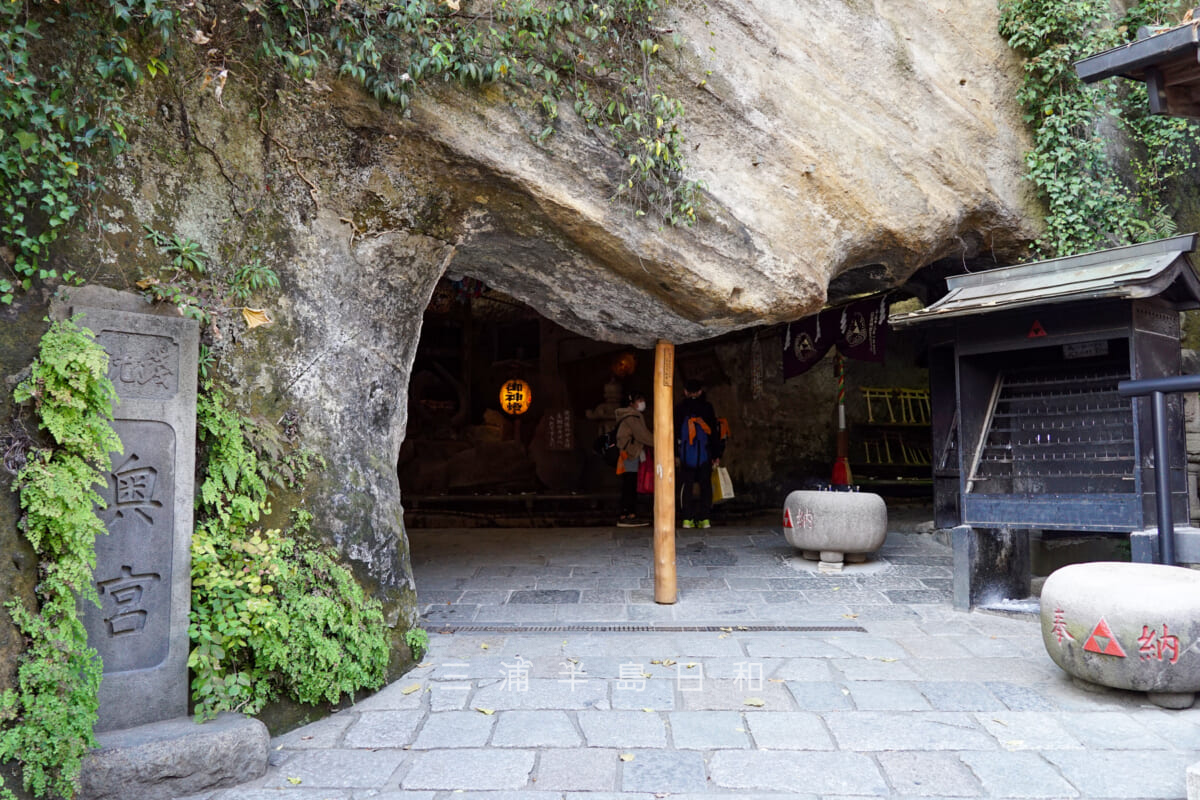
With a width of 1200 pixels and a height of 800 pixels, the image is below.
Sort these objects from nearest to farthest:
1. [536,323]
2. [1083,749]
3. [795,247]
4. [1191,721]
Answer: [1083,749] < [1191,721] < [795,247] < [536,323]

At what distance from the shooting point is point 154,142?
162 inches

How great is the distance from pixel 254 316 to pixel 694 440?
6908 mm

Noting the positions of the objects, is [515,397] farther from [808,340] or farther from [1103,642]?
[1103,642]

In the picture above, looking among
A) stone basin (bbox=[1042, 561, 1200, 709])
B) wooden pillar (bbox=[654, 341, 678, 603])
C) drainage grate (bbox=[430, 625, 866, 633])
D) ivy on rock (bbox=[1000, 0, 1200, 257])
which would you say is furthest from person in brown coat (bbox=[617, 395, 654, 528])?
stone basin (bbox=[1042, 561, 1200, 709])

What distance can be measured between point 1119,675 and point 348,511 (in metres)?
4.60

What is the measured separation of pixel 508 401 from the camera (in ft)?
51.8

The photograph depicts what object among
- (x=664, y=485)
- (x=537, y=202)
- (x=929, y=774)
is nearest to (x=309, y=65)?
(x=537, y=202)

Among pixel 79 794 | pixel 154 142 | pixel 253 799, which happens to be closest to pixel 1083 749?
pixel 253 799

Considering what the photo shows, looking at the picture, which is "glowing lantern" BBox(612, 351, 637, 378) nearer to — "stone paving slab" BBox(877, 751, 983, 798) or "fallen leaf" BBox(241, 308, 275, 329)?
"fallen leaf" BBox(241, 308, 275, 329)

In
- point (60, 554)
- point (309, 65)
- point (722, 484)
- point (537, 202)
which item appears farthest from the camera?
point (722, 484)

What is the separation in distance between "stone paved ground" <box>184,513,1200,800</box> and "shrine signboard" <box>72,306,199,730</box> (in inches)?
28.4

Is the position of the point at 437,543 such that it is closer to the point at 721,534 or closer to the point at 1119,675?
the point at 721,534

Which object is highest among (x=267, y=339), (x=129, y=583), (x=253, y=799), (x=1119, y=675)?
(x=267, y=339)

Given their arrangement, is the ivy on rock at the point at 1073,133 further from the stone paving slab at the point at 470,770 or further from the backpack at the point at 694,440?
the stone paving slab at the point at 470,770
